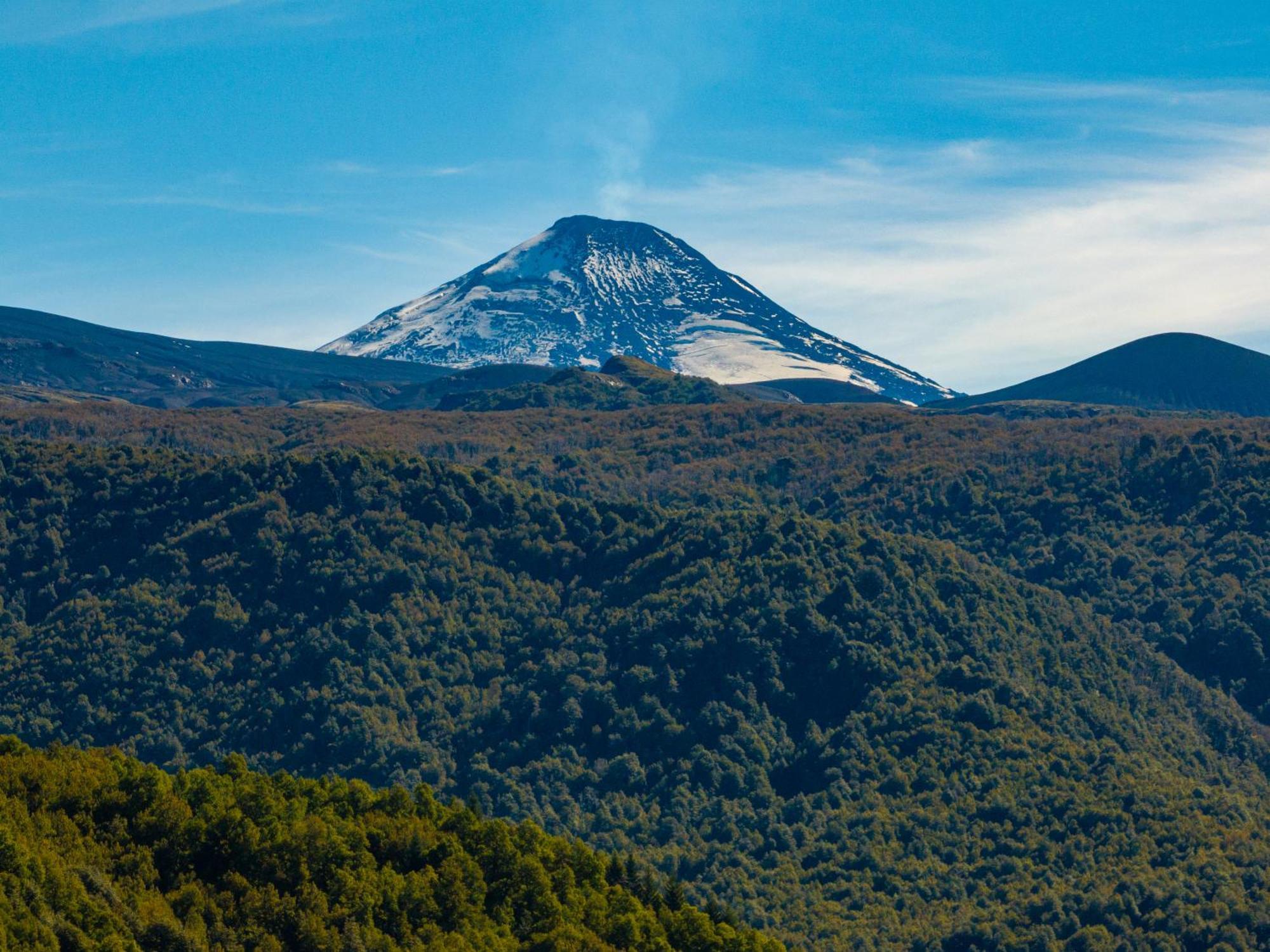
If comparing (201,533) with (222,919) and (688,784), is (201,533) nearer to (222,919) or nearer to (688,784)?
(688,784)

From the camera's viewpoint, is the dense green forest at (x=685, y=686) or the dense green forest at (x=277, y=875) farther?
the dense green forest at (x=685, y=686)

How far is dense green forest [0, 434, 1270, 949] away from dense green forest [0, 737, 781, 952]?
49.2m

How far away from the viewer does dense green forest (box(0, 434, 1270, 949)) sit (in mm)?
139000

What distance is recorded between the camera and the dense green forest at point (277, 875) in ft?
214

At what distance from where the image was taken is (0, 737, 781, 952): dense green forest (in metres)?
65.2

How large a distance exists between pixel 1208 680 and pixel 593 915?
11180cm

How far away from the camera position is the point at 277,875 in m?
74.1

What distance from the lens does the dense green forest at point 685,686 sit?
456 ft

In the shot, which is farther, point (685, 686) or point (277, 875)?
point (685, 686)

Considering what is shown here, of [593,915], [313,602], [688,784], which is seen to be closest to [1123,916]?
[688,784]

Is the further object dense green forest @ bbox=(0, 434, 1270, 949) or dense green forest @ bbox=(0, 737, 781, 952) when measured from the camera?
dense green forest @ bbox=(0, 434, 1270, 949)

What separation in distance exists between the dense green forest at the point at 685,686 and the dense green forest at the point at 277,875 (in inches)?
1936

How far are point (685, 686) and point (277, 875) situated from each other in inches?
3647

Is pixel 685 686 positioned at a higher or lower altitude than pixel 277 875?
lower
